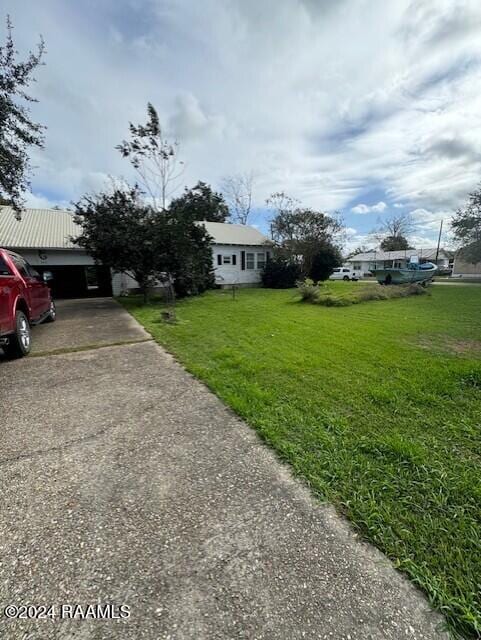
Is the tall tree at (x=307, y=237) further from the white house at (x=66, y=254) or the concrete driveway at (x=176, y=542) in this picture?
the concrete driveway at (x=176, y=542)

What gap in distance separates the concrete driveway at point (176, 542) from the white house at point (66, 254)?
48.7 ft

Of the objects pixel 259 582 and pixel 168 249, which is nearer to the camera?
pixel 259 582

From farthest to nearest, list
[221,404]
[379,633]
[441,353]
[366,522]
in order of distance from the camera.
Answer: [441,353]
[221,404]
[366,522]
[379,633]

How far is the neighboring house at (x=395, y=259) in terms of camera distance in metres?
54.6

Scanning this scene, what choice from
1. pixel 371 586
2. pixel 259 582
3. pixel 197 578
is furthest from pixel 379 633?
pixel 197 578

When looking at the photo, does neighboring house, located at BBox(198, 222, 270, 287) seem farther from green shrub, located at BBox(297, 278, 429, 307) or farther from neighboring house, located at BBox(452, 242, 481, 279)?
neighboring house, located at BBox(452, 242, 481, 279)

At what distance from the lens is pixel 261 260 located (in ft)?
73.0

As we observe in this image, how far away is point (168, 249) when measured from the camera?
12.6 m

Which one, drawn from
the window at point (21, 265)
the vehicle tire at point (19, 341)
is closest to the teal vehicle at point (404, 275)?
the window at point (21, 265)

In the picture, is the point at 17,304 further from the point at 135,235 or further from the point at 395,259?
the point at 395,259

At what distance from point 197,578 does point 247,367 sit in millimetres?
3360

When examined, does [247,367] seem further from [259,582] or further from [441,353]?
[441,353]

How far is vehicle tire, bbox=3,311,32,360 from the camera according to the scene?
5.20 metres

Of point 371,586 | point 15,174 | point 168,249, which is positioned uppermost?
point 15,174
